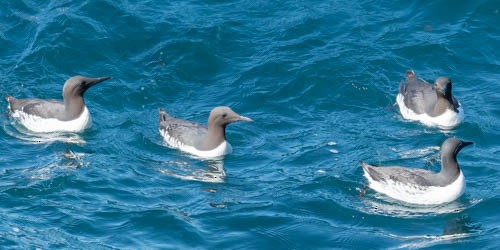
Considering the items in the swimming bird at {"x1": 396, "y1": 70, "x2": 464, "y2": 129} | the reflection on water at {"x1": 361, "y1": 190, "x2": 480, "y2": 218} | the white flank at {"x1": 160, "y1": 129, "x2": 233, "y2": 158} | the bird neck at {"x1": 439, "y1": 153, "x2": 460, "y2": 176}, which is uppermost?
the swimming bird at {"x1": 396, "y1": 70, "x2": 464, "y2": 129}

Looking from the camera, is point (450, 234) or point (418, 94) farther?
point (418, 94)

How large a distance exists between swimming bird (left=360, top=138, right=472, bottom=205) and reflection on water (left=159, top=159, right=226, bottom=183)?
3.16 metres

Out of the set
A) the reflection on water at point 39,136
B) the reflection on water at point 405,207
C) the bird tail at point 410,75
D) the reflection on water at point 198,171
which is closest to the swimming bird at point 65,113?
the reflection on water at point 39,136

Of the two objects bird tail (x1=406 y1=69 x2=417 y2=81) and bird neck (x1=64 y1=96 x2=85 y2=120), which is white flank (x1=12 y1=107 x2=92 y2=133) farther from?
bird tail (x1=406 y1=69 x2=417 y2=81)

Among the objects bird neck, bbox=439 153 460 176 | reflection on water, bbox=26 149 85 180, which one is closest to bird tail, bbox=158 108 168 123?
reflection on water, bbox=26 149 85 180

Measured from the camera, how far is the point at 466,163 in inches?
841

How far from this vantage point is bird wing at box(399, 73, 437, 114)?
77.9 feet

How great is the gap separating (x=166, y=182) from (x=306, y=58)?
6.61 meters

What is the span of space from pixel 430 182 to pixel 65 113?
7.95 m

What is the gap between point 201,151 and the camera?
22281mm

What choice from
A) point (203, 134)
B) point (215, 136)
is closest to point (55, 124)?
point (203, 134)

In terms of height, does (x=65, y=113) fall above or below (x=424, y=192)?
above

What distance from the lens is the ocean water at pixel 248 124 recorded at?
18531mm

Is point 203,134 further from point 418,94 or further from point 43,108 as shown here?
point 418,94
